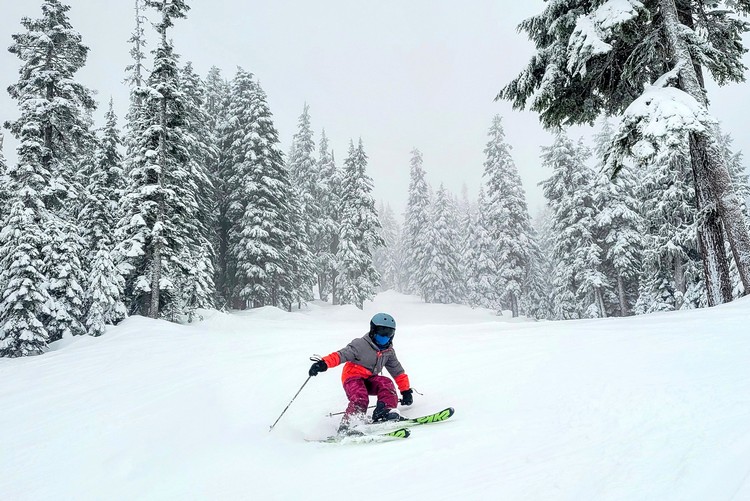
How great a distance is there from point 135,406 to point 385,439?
4.70 metres

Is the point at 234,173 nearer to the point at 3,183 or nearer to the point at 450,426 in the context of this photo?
the point at 3,183

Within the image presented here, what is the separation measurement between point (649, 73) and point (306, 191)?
3461 cm

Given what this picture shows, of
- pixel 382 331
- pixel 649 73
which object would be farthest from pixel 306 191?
pixel 382 331

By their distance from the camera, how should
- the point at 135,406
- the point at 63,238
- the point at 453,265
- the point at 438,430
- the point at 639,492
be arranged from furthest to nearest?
the point at 453,265 < the point at 63,238 < the point at 135,406 < the point at 438,430 < the point at 639,492

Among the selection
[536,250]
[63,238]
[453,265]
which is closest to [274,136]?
[63,238]

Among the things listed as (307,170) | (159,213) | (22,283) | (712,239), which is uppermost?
(307,170)

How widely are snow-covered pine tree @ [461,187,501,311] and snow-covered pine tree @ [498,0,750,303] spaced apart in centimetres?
3132

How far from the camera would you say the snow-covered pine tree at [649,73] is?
7883mm

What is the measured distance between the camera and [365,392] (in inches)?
202

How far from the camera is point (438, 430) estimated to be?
417 cm

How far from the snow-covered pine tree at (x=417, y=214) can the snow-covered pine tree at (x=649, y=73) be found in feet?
133

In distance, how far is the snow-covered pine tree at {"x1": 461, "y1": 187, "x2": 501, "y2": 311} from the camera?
1745 inches

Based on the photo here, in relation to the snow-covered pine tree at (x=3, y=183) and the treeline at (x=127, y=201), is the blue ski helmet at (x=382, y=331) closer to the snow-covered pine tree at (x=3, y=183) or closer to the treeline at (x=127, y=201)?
the treeline at (x=127, y=201)

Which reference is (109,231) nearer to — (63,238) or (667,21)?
(63,238)
